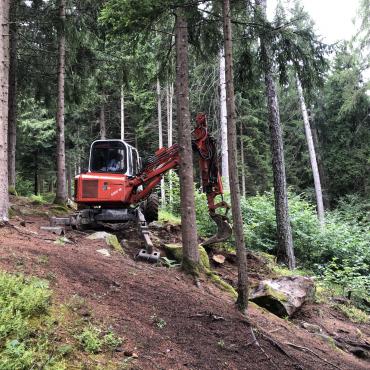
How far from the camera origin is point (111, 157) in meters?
11.7

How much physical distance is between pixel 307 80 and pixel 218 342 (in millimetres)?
5766

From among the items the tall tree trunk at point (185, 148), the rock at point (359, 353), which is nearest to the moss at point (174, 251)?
the tall tree trunk at point (185, 148)

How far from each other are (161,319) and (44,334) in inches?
70.1

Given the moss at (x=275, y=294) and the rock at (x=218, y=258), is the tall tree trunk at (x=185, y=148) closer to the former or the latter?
the moss at (x=275, y=294)

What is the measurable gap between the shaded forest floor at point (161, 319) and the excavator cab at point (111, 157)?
146 inches

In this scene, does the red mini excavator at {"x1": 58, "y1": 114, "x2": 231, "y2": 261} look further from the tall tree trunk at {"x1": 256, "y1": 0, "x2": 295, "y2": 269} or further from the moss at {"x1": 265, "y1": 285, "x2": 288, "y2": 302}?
the tall tree trunk at {"x1": 256, "y1": 0, "x2": 295, "y2": 269}

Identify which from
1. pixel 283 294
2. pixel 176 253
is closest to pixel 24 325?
pixel 176 253

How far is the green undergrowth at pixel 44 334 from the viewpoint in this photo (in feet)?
11.2

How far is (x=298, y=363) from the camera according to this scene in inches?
215

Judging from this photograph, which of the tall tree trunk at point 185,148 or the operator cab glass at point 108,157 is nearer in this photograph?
the tall tree trunk at point 185,148

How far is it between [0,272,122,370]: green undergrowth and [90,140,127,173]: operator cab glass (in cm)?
693

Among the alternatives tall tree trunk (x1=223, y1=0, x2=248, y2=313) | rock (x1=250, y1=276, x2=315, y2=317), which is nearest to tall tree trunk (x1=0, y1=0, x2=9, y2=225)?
tall tree trunk (x1=223, y1=0, x2=248, y2=313)

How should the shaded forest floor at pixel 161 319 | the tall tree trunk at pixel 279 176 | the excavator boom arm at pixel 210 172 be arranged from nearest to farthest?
the shaded forest floor at pixel 161 319
the excavator boom arm at pixel 210 172
the tall tree trunk at pixel 279 176

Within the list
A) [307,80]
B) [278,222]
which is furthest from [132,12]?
[278,222]
